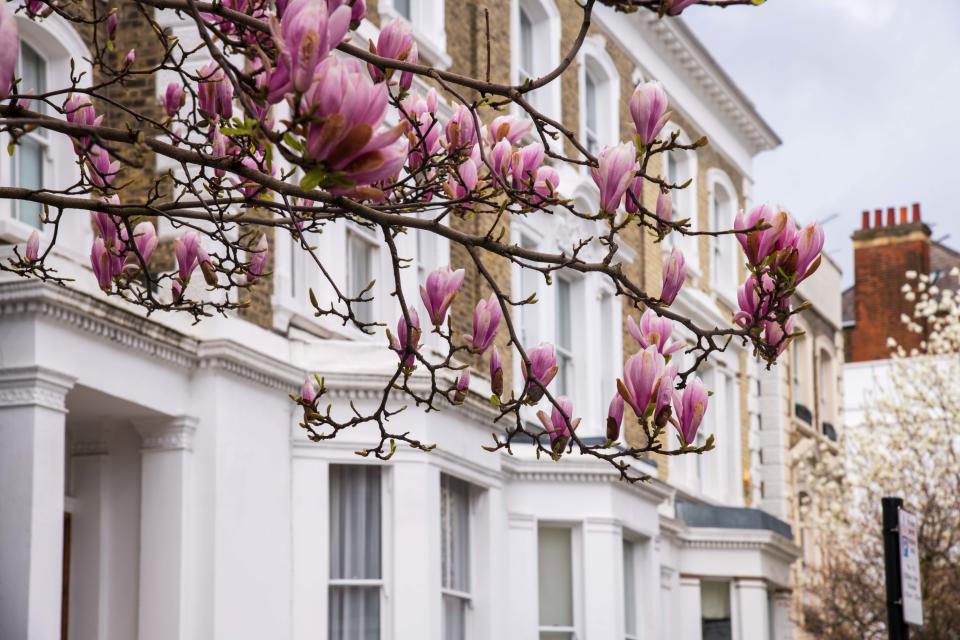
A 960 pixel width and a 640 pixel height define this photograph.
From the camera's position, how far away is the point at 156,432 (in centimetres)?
1297

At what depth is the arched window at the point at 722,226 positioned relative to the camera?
87.1 ft

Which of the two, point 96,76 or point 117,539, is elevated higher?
point 96,76

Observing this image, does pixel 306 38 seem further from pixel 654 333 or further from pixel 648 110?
pixel 654 333

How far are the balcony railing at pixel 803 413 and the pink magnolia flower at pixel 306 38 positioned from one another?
25618mm

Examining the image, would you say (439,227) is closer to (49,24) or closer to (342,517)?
(49,24)

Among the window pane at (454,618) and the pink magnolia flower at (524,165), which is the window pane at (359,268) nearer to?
the window pane at (454,618)

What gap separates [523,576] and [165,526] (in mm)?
5425

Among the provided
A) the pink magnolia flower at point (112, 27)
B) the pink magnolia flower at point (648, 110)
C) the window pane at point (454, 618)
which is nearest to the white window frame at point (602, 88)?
the window pane at point (454, 618)

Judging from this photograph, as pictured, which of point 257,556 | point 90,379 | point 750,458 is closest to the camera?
point 90,379

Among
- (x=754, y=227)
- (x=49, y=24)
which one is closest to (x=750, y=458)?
(x=49, y=24)

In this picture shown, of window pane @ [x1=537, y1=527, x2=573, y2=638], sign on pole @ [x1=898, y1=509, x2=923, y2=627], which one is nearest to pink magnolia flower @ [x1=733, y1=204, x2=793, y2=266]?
sign on pole @ [x1=898, y1=509, x2=923, y2=627]

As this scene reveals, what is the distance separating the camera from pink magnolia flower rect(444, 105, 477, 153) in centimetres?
589

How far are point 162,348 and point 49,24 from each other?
104 inches

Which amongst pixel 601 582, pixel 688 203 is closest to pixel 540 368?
pixel 601 582
